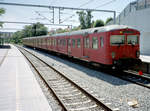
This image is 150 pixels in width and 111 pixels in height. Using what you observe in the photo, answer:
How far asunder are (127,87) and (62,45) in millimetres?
13054

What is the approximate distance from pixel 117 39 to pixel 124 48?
708 millimetres

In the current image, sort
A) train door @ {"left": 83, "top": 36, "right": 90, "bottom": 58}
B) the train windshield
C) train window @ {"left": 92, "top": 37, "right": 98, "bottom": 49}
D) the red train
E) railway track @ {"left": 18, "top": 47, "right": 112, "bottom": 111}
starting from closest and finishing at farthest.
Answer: railway track @ {"left": 18, "top": 47, "right": 112, "bottom": 111} → the red train → the train windshield → train window @ {"left": 92, "top": 37, "right": 98, "bottom": 49} → train door @ {"left": 83, "top": 36, "right": 90, "bottom": 58}

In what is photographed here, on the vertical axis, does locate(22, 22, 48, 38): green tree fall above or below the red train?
above

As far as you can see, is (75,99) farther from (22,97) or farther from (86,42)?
(86,42)

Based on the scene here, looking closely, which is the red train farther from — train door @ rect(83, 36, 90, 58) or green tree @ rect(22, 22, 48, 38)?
green tree @ rect(22, 22, 48, 38)

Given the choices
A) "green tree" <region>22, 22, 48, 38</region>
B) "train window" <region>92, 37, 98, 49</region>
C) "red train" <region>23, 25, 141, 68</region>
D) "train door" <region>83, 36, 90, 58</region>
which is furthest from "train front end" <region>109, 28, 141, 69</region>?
"green tree" <region>22, 22, 48, 38</region>

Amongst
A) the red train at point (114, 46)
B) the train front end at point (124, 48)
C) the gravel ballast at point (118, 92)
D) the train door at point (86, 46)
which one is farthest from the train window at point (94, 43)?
the gravel ballast at point (118, 92)

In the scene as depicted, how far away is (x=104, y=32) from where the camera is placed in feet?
35.4

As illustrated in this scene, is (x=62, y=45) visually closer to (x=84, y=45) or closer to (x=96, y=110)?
(x=84, y=45)

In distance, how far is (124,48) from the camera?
10.8 metres

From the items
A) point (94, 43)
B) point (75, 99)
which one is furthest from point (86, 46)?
point (75, 99)

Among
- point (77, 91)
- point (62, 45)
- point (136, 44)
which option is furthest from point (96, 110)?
point (62, 45)

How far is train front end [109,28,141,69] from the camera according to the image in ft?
34.4

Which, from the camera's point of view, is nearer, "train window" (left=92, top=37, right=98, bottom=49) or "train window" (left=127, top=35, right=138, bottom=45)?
"train window" (left=127, top=35, right=138, bottom=45)
